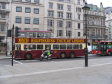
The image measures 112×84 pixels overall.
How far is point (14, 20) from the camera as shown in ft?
134

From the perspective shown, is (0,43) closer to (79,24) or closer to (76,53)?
(76,53)

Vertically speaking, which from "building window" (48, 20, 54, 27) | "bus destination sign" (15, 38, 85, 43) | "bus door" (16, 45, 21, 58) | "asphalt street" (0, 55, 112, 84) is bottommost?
"asphalt street" (0, 55, 112, 84)

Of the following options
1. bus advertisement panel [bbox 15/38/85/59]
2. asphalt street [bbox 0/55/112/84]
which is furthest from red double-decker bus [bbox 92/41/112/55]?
asphalt street [bbox 0/55/112/84]

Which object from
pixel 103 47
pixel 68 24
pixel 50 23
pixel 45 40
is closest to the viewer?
pixel 45 40

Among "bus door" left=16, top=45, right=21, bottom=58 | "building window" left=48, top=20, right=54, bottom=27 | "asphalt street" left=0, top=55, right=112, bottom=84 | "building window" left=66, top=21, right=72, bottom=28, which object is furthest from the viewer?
"building window" left=66, top=21, right=72, bottom=28

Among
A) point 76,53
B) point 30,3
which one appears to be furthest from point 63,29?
point 76,53

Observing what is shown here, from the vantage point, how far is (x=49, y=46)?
24750 millimetres

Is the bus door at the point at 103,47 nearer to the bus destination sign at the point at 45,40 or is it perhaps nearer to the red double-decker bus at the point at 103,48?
the red double-decker bus at the point at 103,48

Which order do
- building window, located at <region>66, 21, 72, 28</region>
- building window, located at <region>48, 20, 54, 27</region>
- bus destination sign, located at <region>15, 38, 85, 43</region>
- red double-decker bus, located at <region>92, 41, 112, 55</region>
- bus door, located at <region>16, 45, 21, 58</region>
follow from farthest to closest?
building window, located at <region>66, 21, 72, 28</region>
building window, located at <region>48, 20, 54, 27</region>
red double-decker bus, located at <region>92, 41, 112, 55</region>
bus destination sign, located at <region>15, 38, 85, 43</region>
bus door, located at <region>16, 45, 21, 58</region>

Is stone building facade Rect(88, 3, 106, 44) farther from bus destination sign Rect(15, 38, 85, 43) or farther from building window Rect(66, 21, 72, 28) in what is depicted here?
bus destination sign Rect(15, 38, 85, 43)

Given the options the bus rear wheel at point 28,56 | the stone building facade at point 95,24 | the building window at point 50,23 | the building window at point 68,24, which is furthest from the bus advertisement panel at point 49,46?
the stone building facade at point 95,24

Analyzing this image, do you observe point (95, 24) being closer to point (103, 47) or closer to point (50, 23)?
point (50, 23)

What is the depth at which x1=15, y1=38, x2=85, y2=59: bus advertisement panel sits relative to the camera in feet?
75.5

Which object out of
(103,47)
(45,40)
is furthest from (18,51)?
(103,47)
